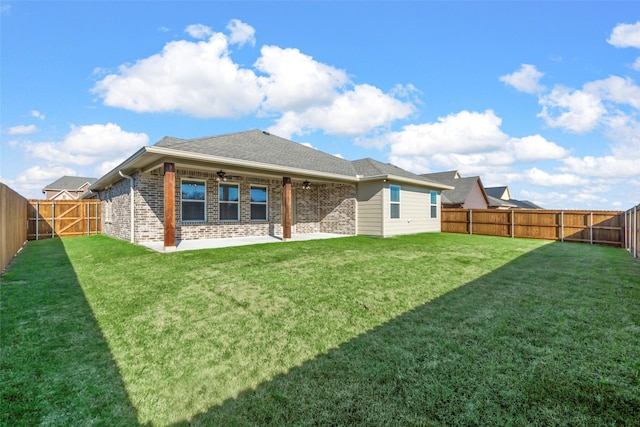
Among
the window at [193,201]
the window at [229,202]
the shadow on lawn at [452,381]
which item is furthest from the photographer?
the window at [229,202]

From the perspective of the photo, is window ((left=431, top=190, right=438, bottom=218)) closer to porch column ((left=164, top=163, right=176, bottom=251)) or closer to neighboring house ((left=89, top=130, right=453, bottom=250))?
neighboring house ((left=89, top=130, right=453, bottom=250))

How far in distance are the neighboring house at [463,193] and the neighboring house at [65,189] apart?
4433cm

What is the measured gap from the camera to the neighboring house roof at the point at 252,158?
27.6 feet

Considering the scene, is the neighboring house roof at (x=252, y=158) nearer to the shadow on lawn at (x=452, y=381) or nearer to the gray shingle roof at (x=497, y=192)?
the shadow on lawn at (x=452, y=381)

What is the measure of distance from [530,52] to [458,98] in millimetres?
3521

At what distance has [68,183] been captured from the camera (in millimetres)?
39812

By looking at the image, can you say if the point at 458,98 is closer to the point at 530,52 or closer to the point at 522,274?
the point at 530,52

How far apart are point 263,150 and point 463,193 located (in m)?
17.5

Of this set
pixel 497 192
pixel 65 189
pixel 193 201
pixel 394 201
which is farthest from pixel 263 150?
pixel 65 189

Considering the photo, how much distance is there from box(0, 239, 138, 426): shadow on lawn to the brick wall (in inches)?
236

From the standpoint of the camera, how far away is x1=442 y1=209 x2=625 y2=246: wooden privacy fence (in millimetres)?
12180

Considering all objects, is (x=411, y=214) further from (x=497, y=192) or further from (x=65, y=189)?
(x=65, y=189)

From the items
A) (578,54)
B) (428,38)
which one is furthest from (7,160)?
(578,54)

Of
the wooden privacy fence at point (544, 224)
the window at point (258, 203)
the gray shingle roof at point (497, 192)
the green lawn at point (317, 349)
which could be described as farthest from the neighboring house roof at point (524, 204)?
the green lawn at point (317, 349)
